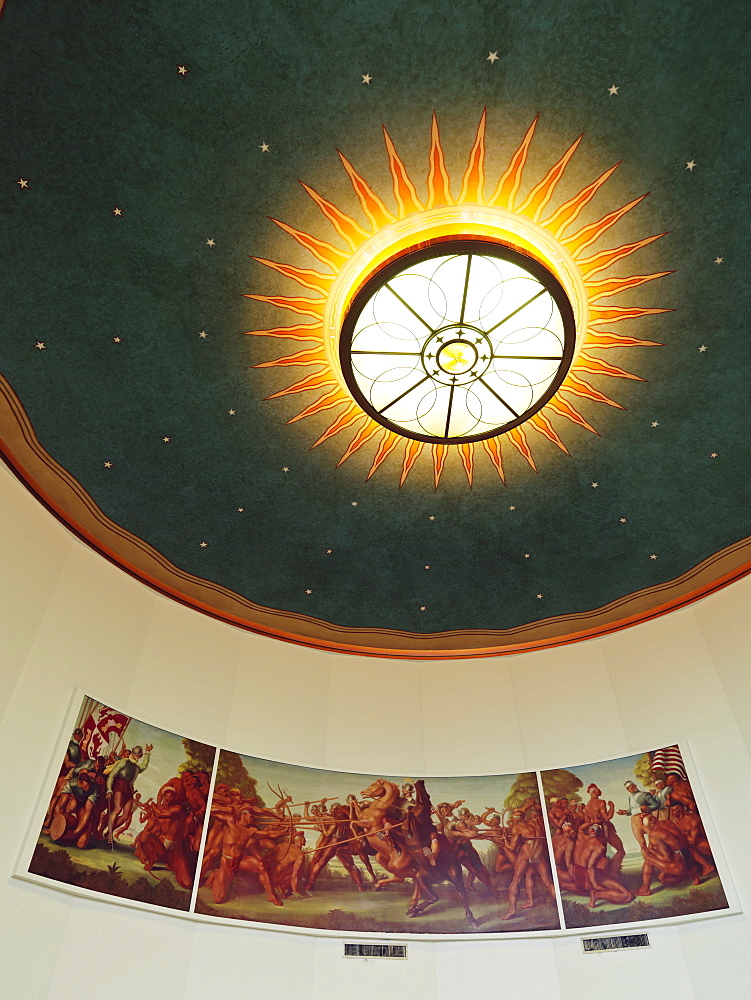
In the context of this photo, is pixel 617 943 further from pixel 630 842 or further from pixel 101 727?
pixel 101 727

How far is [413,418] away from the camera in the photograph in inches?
349

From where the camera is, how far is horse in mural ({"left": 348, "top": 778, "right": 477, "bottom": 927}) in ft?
31.3

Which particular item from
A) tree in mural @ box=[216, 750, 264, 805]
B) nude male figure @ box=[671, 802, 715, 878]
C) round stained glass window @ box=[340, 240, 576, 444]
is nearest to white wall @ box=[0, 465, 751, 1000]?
nude male figure @ box=[671, 802, 715, 878]

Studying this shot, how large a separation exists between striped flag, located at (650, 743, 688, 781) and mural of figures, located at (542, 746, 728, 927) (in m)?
0.01

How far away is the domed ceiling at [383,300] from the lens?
20.8 ft

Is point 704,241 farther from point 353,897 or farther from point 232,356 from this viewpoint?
point 353,897

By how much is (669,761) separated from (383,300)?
23.6 ft

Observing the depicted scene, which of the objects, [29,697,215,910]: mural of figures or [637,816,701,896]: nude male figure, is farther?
[637,816,701,896]: nude male figure

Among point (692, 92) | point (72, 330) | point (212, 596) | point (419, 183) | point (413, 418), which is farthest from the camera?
point (212, 596)

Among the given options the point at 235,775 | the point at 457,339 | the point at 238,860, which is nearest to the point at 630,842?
the point at 238,860

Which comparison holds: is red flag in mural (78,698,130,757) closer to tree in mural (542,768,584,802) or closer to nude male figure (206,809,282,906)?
nude male figure (206,809,282,906)

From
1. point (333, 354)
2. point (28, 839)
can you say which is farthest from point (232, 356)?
point (28, 839)

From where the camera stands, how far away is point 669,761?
9.74 meters

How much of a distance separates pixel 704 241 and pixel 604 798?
285 inches
